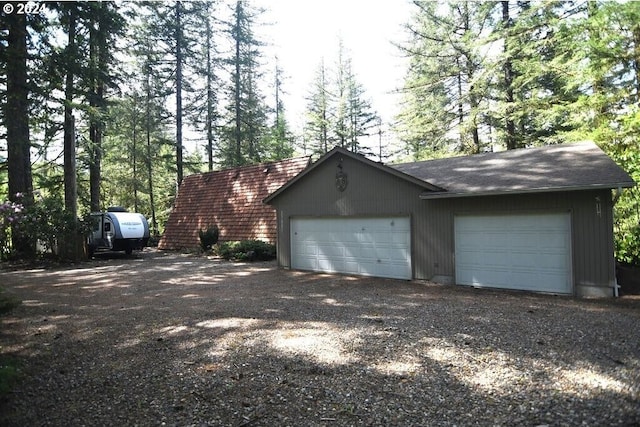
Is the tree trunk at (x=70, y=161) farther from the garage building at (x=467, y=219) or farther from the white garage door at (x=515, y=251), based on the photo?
the white garage door at (x=515, y=251)

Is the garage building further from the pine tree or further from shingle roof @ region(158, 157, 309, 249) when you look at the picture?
the pine tree

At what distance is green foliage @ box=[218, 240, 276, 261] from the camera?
14.8 meters

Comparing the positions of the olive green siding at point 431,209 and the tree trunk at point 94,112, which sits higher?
the tree trunk at point 94,112

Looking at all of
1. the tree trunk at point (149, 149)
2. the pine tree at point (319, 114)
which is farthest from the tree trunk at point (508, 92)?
the tree trunk at point (149, 149)

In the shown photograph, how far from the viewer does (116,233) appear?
52.5 ft

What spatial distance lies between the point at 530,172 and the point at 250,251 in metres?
9.98

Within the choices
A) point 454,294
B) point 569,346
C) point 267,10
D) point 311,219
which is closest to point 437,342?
point 569,346

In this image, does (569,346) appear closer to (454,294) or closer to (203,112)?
(454,294)

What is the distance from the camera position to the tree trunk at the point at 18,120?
10055mm

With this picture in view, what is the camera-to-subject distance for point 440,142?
20.1 m

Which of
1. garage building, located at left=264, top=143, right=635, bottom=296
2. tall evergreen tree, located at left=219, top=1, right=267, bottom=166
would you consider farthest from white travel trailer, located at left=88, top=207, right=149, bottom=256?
tall evergreen tree, located at left=219, top=1, right=267, bottom=166

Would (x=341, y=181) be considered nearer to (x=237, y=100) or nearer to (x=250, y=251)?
(x=250, y=251)

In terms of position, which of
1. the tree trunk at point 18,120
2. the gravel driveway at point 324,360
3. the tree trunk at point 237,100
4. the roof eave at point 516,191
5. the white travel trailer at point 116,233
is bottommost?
the gravel driveway at point 324,360

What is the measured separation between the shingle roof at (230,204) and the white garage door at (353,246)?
12.5 ft
